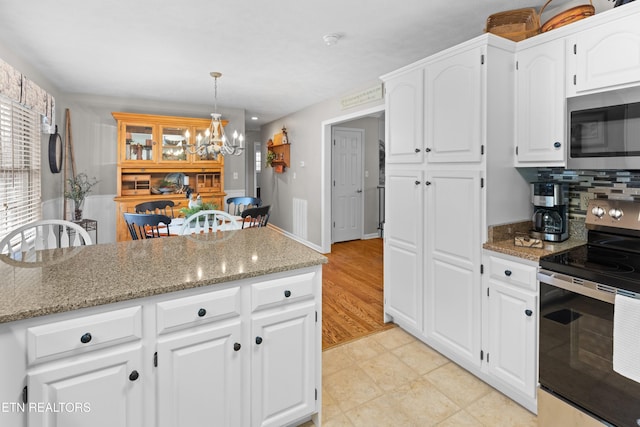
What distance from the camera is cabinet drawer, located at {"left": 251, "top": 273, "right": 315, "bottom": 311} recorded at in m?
1.43

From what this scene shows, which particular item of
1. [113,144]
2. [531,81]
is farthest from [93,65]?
[531,81]

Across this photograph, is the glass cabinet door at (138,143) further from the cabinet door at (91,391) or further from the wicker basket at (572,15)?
the wicker basket at (572,15)

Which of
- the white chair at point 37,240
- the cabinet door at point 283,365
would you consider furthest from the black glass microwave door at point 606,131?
the white chair at point 37,240

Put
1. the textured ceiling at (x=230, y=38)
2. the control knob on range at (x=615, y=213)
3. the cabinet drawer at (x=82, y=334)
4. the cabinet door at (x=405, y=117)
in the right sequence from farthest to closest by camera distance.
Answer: the cabinet door at (x=405, y=117) < the textured ceiling at (x=230, y=38) < the control knob on range at (x=615, y=213) < the cabinet drawer at (x=82, y=334)

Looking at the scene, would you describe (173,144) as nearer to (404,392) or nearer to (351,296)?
(351,296)

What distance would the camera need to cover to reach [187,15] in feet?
7.91

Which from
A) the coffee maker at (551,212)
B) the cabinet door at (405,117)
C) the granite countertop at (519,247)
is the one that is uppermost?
the cabinet door at (405,117)

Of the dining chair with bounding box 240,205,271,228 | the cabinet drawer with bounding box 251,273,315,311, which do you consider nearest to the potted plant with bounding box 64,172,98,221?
the dining chair with bounding box 240,205,271,228

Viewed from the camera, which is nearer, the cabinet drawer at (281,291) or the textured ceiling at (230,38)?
the cabinet drawer at (281,291)

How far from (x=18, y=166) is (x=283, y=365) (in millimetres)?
3098

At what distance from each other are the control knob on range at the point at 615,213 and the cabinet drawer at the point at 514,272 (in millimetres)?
504

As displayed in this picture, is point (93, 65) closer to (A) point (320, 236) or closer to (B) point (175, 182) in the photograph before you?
(B) point (175, 182)

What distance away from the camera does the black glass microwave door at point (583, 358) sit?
142 centimetres

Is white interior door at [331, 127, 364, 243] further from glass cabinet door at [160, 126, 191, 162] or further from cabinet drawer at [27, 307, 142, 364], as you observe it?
cabinet drawer at [27, 307, 142, 364]
